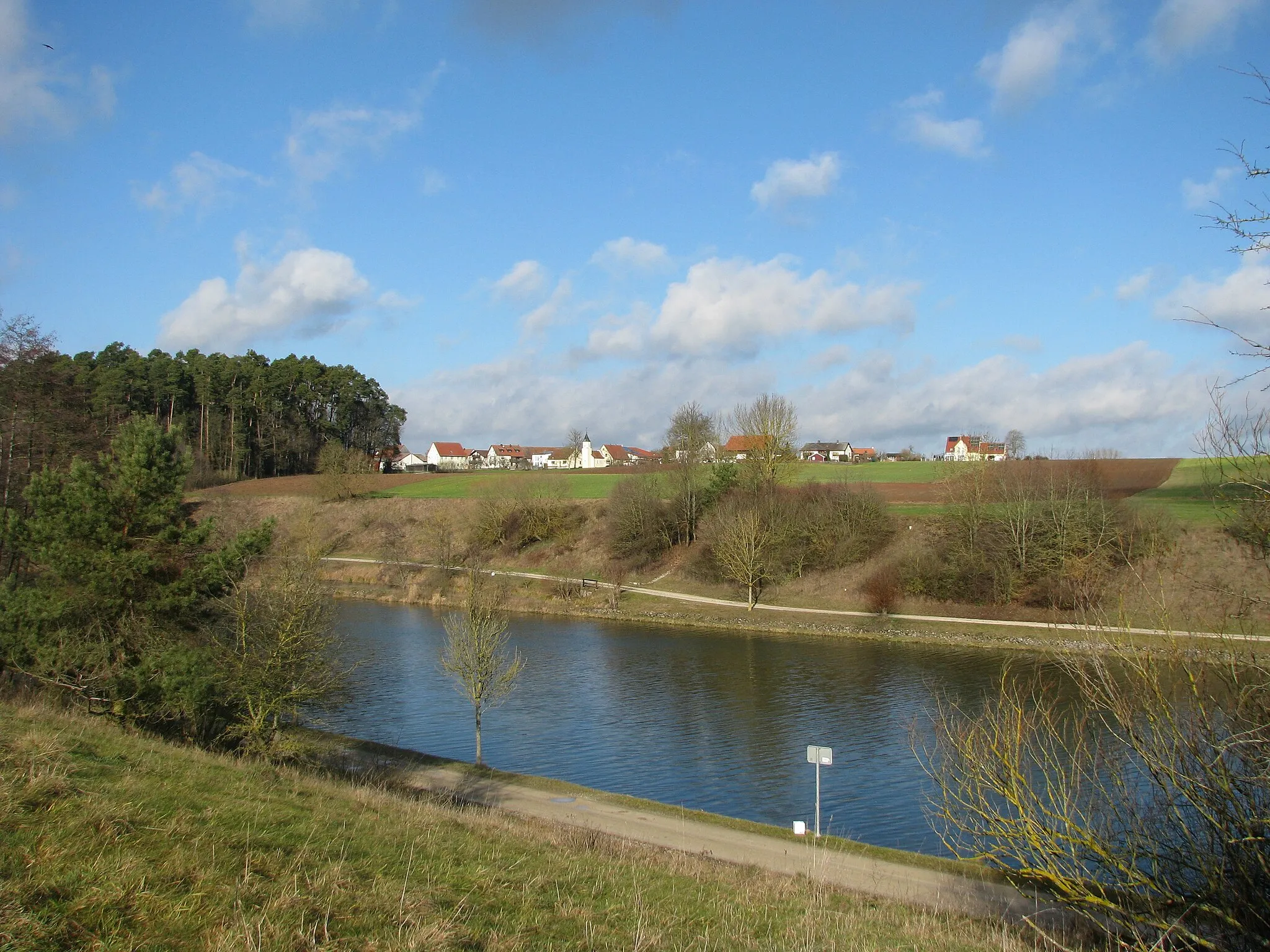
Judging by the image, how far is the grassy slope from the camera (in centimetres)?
612

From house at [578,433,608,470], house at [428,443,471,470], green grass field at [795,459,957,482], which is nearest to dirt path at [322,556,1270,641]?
green grass field at [795,459,957,482]

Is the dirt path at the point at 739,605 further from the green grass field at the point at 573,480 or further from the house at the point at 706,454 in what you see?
the house at the point at 706,454

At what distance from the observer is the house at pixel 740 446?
6412 centimetres

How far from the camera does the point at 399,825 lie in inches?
450

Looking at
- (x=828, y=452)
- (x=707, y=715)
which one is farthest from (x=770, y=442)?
(x=828, y=452)

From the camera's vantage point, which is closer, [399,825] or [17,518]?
[399,825]

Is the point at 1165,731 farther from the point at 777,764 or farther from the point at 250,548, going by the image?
the point at 250,548

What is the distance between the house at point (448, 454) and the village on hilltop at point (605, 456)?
0.12 m

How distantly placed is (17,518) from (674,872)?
20.4m

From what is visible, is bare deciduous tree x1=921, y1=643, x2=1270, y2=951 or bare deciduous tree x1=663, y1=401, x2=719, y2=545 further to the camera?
bare deciduous tree x1=663, y1=401, x2=719, y2=545

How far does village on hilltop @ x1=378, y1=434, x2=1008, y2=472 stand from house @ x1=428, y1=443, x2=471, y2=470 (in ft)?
0.40

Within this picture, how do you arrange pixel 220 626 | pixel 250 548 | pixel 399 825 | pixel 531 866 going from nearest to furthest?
pixel 531 866 < pixel 399 825 < pixel 250 548 < pixel 220 626

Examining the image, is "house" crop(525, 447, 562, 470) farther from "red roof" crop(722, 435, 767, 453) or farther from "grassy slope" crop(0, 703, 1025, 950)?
"grassy slope" crop(0, 703, 1025, 950)

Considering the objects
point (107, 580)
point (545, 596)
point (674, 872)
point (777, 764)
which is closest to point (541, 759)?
point (777, 764)
